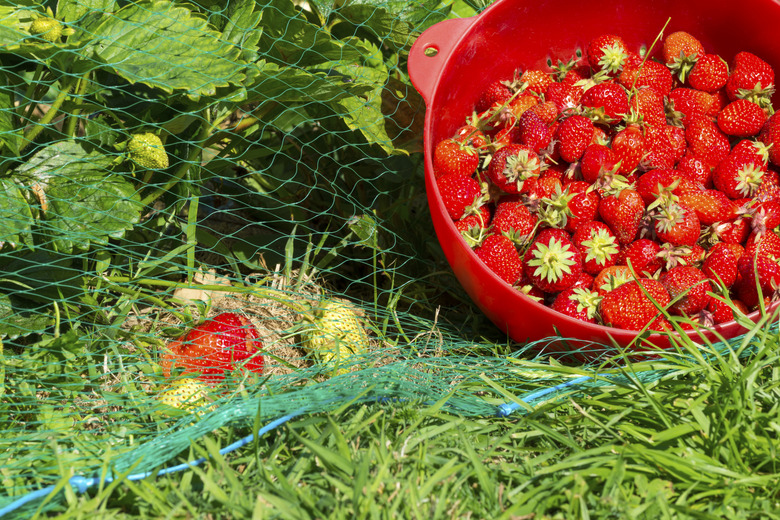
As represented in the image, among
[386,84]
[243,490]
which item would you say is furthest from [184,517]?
[386,84]

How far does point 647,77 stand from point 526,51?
0.29 m

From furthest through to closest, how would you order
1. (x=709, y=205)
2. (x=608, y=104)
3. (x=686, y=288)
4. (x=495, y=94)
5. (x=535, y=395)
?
(x=495, y=94) → (x=608, y=104) → (x=709, y=205) → (x=686, y=288) → (x=535, y=395)

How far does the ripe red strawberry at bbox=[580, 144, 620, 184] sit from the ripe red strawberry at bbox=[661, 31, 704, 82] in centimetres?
36

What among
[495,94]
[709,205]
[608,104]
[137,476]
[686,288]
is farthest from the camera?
[495,94]

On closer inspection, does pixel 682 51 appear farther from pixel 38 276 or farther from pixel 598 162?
pixel 38 276

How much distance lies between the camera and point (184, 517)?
1011 mm

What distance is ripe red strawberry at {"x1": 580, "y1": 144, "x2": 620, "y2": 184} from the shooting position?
4.75 ft

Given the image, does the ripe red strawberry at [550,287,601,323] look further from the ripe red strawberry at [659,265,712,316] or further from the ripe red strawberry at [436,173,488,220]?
the ripe red strawberry at [436,173,488,220]

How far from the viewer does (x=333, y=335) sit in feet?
Answer: 4.86

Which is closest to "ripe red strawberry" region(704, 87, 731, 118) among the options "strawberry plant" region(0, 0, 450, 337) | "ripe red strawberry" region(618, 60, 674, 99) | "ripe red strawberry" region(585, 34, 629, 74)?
"ripe red strawberry" region(618, 60, 674, 99)

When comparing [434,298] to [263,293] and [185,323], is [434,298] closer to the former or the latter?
[263,293]

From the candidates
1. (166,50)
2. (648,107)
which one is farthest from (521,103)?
(166,50)

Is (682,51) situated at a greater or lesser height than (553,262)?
greater

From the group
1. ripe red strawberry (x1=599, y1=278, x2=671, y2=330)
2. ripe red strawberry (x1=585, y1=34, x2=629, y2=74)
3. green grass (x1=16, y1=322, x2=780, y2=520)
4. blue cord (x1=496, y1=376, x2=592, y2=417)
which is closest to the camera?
green grass (x1=16, y1=322, x2=780, y2=520)
